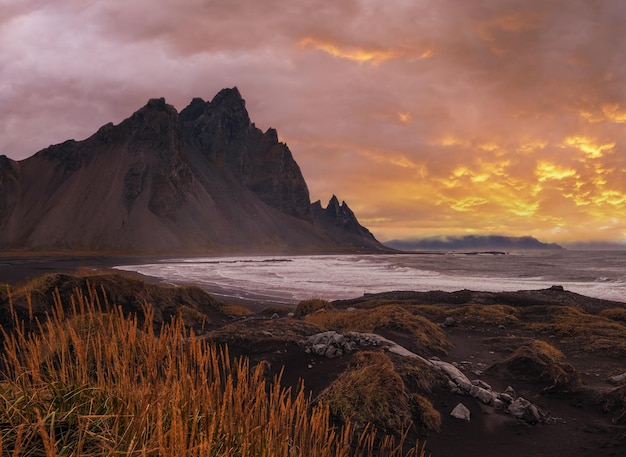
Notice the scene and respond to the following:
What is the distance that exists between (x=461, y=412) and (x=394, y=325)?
6495 mm

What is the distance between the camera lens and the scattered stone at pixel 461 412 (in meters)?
8.85

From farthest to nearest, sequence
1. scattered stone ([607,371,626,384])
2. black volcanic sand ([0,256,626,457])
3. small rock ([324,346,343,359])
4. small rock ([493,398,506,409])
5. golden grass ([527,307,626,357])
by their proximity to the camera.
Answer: golden grass ([527,307,626,357])
scattered stone ([607,371,626,384])
small rock ([324,346,343,359])
small rock ([493,398,506,409])
black volcanic sand ([0,256,626,457])

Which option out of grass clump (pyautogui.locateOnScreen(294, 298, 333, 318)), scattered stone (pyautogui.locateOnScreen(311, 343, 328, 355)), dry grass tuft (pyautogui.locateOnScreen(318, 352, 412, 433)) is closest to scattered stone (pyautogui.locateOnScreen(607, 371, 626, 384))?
dry grass tuft (pyautogui.locateOnScreen(318, 352, 412, 433))

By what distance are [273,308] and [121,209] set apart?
13959 centimetres

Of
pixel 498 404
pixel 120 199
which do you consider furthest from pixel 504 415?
pixel 120 199

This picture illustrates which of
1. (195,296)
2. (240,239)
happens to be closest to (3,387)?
(195,296)

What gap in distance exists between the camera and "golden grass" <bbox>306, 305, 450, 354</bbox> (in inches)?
577

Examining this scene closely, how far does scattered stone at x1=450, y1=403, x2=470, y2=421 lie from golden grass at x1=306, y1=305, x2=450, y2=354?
4.84 metres

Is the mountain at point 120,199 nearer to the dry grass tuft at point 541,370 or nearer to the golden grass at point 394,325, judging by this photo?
the golden grass at point 394,325

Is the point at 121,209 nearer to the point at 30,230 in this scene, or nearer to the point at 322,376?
the point at 30,230

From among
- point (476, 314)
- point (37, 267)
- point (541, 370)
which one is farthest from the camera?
point (37, 267)

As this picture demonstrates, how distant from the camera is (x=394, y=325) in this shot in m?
15.4

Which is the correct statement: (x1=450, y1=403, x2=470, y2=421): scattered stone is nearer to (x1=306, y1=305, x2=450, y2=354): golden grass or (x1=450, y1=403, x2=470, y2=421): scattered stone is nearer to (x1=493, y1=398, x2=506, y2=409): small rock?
(x1=493, y1=398, x2=506, y2=409): small rock

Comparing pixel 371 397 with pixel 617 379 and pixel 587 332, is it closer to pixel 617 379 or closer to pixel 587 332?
pixel 617 379
